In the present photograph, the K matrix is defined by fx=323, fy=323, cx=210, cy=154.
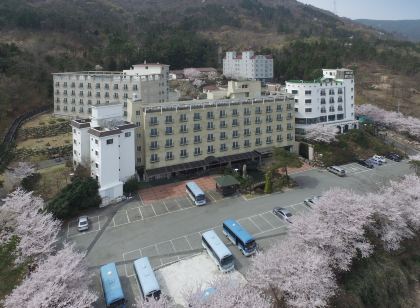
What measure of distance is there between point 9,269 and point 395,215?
35544mm

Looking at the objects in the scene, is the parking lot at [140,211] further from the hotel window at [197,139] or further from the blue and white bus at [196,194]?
the hotel window at [197,139]

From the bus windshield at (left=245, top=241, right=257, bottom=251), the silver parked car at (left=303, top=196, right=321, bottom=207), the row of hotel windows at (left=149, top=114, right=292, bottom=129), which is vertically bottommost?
the bus windshield at (left=245, top=241, right=257, bottom=251)

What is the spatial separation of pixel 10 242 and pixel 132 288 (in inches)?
458

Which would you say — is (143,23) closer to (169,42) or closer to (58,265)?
(169,42)

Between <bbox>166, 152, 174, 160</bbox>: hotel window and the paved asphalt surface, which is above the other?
<bbox>166, 152, 174, 160</bbox>: hotel window

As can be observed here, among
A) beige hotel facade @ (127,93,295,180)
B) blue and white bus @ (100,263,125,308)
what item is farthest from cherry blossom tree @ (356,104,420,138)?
blue and white bus @ (100,263,125,308)

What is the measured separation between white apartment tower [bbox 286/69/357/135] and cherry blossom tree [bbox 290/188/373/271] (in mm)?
26455

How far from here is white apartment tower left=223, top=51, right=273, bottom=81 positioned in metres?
106

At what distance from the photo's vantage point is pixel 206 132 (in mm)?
47062

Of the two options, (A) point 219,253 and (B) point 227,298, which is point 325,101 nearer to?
(A) point 219,253

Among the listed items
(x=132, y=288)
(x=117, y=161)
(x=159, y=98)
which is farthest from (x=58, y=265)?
(x=159, y=98)

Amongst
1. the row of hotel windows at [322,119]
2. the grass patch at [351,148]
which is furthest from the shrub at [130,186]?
the row of hotel windows at [322,119]

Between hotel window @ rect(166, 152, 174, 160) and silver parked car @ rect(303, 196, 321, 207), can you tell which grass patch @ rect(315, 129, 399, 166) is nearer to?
silver parked car @ rect(303, 196, 321, 207)

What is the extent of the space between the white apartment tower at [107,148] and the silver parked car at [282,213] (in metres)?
18.9
